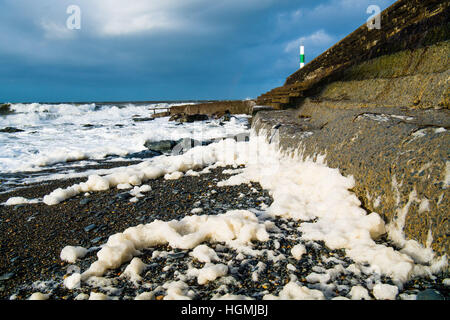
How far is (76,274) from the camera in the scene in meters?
1.52

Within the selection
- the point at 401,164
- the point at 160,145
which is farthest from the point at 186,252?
the point at 160,145

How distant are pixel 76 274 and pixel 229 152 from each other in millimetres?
3034

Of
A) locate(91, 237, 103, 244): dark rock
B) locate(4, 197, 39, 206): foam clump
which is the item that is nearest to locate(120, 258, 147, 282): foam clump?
locate(91, 237, 103, 244): dark rock

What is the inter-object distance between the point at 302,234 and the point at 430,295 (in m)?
0.77

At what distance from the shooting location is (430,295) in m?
1.16

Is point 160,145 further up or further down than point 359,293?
further up

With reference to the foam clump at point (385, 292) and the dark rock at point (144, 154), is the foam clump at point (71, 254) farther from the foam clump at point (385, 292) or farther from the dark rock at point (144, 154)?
the dark rock at point (144, 154)

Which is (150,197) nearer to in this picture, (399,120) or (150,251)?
(150,251)

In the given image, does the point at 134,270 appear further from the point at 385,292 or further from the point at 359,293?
the point at 385,292

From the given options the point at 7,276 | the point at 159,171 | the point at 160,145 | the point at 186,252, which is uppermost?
the point at 160,145

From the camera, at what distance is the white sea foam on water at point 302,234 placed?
134 centimetres

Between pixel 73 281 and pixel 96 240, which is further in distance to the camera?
pixel 96 240

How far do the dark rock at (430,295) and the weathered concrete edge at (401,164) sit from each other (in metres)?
0.24
